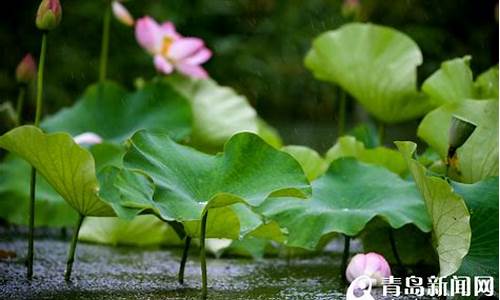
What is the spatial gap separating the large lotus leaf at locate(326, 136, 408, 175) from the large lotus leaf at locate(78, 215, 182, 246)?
366 mm

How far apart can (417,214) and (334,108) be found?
3.13 metres

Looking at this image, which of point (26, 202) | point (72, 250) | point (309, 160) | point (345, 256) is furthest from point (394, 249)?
point (26, 202)

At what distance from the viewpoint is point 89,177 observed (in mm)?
1220

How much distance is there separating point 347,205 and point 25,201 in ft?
2.20

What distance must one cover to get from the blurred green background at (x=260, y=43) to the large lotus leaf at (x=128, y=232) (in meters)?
1.54

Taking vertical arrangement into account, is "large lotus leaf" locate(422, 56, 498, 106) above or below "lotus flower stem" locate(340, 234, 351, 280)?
above

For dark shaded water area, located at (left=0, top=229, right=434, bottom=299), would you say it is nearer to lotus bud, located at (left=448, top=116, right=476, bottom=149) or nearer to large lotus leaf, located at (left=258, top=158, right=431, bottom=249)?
large lotus leaf, located at (left=258, top=158, right=431, bottom=249)

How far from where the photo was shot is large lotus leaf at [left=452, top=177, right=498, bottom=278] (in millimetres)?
1202

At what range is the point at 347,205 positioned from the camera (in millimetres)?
1342

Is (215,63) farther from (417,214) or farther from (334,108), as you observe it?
(417,214)

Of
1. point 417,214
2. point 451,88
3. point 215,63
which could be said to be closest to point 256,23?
point 215,63

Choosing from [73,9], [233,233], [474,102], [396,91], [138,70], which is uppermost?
[73,9]

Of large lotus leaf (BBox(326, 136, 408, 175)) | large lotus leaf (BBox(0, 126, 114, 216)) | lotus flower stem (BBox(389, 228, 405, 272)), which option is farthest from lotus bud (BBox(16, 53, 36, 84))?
lotus flower stem (BBox(389, 228, 405, 272))

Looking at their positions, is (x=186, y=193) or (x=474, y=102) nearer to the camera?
(x=186, y=193)
